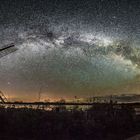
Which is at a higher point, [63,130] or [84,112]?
[84,112]

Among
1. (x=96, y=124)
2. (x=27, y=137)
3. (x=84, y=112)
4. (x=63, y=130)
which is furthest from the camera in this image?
(x=84, y=112)

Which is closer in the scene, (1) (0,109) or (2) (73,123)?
(2) (73,123)

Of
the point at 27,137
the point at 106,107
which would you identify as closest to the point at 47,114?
the point at 27,137

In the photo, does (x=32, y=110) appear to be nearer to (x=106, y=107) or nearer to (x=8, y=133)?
(x=8, y=133)

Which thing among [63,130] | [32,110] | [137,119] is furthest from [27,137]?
[137,119]

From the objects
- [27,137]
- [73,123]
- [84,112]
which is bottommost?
[27,137]

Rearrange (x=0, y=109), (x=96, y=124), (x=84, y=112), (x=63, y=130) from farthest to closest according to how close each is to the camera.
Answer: (x=0, y=109) → (x=84, y=112) → (x=96, y=124) → (x=63, y=130)

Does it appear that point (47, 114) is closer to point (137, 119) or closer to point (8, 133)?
point (8, 133)
